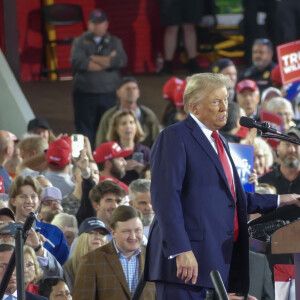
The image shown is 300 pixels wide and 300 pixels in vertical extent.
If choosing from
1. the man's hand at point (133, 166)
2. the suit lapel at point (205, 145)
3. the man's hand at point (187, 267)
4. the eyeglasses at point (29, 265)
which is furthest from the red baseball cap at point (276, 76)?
the man's hand at point (187, 267)

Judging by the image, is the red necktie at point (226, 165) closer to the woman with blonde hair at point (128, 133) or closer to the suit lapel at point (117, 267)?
the suit lapel at point (117, 267)

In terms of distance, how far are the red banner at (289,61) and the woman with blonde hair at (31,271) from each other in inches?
241

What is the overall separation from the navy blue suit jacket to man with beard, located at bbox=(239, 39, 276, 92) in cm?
882

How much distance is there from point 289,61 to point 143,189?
4.52m

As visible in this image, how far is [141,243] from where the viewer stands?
301 inches

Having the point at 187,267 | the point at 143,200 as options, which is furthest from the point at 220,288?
the point at 143,200

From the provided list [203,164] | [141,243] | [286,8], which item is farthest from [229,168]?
[286,8]

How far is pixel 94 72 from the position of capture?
44.3 feet

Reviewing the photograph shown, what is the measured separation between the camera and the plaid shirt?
7.34m

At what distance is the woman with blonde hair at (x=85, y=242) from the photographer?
7.77 meters

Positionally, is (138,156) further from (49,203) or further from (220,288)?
(220,288)

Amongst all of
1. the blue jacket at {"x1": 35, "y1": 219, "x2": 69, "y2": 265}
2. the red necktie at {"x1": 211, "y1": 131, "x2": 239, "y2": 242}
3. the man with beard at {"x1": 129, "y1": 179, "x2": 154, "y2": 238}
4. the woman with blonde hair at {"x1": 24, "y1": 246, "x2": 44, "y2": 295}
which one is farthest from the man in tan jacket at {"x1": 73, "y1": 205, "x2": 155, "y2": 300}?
the red necktie at {"x1": 211, "y1": 131, "x2": 239, "y2": 242}

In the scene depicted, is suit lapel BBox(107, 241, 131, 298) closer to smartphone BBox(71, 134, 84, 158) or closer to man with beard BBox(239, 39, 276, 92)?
smartphone BBox(71, 134, 84, 158)

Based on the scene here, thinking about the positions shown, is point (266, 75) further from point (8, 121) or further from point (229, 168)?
point (229, 168)
